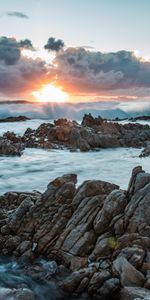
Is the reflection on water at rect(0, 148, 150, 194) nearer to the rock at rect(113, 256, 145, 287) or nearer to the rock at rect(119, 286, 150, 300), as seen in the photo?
the rock at rect(113, 256, 145, 287)

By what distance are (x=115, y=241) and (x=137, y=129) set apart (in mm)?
59731

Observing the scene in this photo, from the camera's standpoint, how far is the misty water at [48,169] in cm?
1578

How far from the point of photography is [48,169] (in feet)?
140

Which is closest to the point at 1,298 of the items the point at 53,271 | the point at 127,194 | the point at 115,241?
the point at 53,271

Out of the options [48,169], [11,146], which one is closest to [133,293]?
[48,169]

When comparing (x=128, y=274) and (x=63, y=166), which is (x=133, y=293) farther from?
(x=63, y=166)

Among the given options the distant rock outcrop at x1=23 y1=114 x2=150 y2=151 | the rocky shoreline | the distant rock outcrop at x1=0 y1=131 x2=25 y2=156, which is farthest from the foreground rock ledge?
the distant rock outcrop at x1=23 y1=114 x2=150 y2=151

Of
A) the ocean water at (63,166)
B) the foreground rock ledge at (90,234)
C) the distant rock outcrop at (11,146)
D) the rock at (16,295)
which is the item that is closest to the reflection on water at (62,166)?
the ocean water at (63,166)

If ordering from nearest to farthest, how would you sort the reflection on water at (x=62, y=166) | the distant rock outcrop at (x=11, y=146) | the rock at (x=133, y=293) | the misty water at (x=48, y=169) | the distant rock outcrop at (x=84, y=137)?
the rock at (x=133, y=293) < the misty water at (x=48, y=169) < the reflection on water at (x=62, y=166) < the distant rock outcrop at (x=11, y=146) < the distant rock outcrop at (x=84, y=137)

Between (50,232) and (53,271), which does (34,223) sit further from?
(53,271)

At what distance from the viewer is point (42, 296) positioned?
13.9m

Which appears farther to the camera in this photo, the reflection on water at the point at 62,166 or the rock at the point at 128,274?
the reflection on water at the point at 62,166

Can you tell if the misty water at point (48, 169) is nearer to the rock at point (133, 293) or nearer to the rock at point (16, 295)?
the rock at point (16, 295)

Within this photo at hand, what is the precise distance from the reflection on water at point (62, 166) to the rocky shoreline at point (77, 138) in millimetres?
2055
